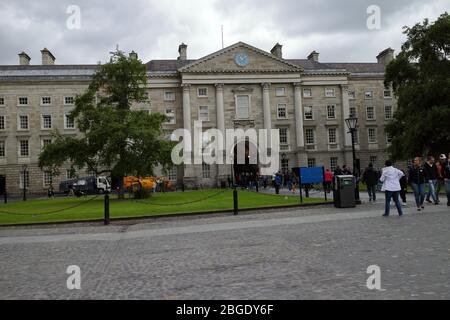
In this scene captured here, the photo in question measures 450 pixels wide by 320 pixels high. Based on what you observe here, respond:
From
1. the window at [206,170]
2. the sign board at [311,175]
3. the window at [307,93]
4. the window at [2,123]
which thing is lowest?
the sign board at [311,175]

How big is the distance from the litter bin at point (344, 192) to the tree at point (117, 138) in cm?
1566

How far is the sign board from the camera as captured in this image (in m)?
22.5

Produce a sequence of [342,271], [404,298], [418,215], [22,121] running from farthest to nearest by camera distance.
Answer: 1. [22,121]
2. [418,215]
3. [342,271]
4. [404,298]

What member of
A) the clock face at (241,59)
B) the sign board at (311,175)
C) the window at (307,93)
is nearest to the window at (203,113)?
the clock face at (241,59)

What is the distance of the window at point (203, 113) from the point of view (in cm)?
5859

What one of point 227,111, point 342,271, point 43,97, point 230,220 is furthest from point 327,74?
point 342,271

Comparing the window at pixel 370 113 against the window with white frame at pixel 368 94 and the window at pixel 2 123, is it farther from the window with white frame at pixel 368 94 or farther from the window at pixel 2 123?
the window at pixel 2 123

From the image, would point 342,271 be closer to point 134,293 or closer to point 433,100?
point 134,293

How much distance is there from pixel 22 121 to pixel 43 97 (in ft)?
13.7

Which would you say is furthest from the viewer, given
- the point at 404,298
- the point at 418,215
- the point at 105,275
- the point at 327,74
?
the point at 327,74

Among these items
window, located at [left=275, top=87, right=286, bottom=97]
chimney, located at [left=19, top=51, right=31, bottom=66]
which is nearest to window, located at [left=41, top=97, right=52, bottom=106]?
chimney, located at [left=19, top=51, right=31, bottom=66]

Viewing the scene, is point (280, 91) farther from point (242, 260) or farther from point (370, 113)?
point (242, 260)

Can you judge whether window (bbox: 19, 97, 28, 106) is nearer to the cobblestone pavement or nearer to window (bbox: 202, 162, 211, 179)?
window (bbox: 202, 162, 211, 179)

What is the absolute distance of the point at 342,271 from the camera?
653 cm
